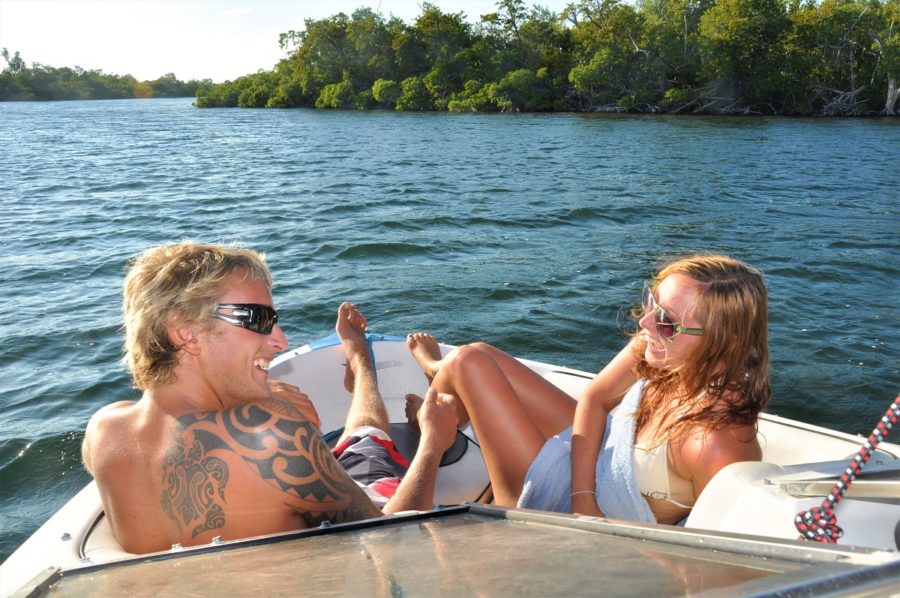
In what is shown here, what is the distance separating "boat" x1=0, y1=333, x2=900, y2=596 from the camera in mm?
1166

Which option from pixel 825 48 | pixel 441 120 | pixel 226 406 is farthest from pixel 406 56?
pixel 226 406

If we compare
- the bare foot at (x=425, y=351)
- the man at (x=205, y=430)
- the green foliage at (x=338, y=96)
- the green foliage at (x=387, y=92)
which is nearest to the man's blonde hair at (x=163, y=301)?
the man at (x=205, y=430)

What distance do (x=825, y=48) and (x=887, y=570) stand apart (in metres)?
40.6

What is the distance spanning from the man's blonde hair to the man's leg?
132 centimetres

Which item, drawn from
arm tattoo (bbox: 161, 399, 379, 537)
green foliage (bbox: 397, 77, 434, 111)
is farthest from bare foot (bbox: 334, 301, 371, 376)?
green foliage (bbox: 397, 77, 434, 111)

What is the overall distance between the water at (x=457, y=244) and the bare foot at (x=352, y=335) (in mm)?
1825

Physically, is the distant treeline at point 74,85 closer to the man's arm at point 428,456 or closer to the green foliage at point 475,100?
the green foliage at point 475,100

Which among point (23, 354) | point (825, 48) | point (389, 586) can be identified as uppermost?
point (825, 48)

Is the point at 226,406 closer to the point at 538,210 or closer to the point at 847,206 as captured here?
the point at 538,210

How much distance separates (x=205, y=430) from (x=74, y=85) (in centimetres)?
10098

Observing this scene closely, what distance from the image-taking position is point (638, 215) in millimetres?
11875

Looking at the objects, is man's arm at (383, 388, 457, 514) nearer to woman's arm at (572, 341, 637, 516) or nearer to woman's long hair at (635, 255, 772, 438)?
woman's arm at (572, 341, 637, 516)

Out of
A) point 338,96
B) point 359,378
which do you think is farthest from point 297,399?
point 338,96

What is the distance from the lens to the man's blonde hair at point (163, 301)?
2033mm
